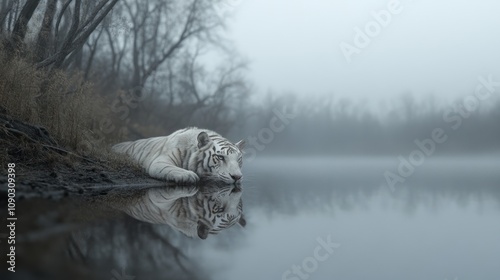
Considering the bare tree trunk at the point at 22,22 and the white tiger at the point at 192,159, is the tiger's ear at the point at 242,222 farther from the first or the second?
the bare tree trunk at the point at 22,22

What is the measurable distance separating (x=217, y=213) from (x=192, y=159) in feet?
11.6

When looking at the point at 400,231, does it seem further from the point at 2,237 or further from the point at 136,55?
the point at 136,55

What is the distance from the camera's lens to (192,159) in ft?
25.7

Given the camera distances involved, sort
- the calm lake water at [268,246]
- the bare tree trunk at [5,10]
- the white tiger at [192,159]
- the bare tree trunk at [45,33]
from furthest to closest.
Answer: the bare tree trunk at [45,33] → the bare tree trunk at [5,10] → the white tiger at [192,159] → the calm lake water at [268,246]

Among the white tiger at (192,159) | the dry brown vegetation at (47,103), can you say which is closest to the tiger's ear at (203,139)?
the white tiger at (192,159)

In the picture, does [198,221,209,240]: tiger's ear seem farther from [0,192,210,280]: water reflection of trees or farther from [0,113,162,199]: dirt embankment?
[0,113,162,199]: dirt embankment

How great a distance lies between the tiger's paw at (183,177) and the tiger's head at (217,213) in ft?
2.71

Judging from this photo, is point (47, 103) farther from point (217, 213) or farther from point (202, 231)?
point (202, 231)

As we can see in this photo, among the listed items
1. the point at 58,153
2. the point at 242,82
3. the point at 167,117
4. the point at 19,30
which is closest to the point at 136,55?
the point at 167,117

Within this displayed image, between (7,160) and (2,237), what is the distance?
3.58 m

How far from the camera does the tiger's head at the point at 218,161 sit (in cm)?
756

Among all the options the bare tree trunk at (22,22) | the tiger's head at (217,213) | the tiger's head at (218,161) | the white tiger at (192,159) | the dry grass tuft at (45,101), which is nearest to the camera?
the tiger's head at (217,213)

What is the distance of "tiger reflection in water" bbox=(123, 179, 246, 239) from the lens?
3546 millimetres

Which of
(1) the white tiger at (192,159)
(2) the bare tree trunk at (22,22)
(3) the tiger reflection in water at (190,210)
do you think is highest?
(2) the bare tree trunk at (22,22)
